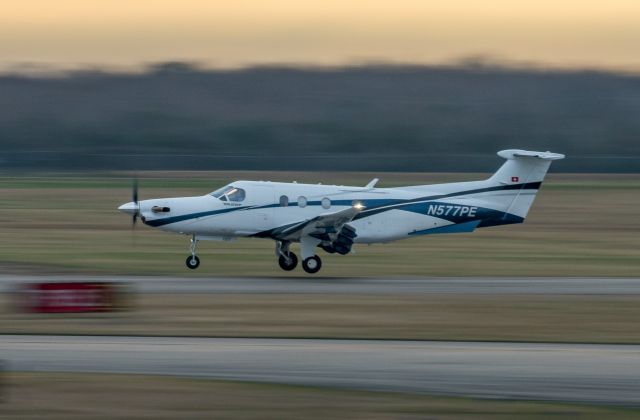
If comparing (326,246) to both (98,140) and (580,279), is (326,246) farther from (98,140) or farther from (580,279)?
(98,140)

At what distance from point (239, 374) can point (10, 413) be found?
3566 millimetres

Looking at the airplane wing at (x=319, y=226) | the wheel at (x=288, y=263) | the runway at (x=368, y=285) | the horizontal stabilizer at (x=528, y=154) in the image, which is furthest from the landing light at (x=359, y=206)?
the horizontal stabilizer at (x=528, y=154)

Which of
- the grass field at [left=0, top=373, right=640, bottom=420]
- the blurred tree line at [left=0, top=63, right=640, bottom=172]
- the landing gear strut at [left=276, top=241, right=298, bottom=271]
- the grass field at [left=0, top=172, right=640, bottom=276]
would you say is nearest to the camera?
the grass field at [left=0, top=373, right=640, bottom=420]

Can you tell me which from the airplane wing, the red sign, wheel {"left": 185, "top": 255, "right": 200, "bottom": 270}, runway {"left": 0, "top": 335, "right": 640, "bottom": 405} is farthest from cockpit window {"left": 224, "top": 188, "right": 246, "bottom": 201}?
runway {"left": 0, "top": 335, "right": 640, "bottom": 405}

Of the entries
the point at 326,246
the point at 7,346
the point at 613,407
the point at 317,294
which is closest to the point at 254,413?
the point at 613,407

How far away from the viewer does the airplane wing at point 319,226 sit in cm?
2806

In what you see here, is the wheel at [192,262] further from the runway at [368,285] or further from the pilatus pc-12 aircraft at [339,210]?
the runway at [368,285]

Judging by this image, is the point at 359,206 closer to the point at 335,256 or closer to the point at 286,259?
the point at 286,259

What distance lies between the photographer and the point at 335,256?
3584 cm

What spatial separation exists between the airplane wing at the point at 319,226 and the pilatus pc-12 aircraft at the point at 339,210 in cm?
3

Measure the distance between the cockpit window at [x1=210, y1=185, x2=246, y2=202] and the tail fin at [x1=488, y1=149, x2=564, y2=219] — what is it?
7.06 meters

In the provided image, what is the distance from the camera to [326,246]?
2975 cm

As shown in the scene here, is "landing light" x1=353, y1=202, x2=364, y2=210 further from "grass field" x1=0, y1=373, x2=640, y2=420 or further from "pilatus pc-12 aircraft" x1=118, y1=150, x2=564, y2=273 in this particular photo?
"grass field" x1=0, y1=373, x2=640, y2=420

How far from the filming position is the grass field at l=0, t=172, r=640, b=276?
32125 millimetres
